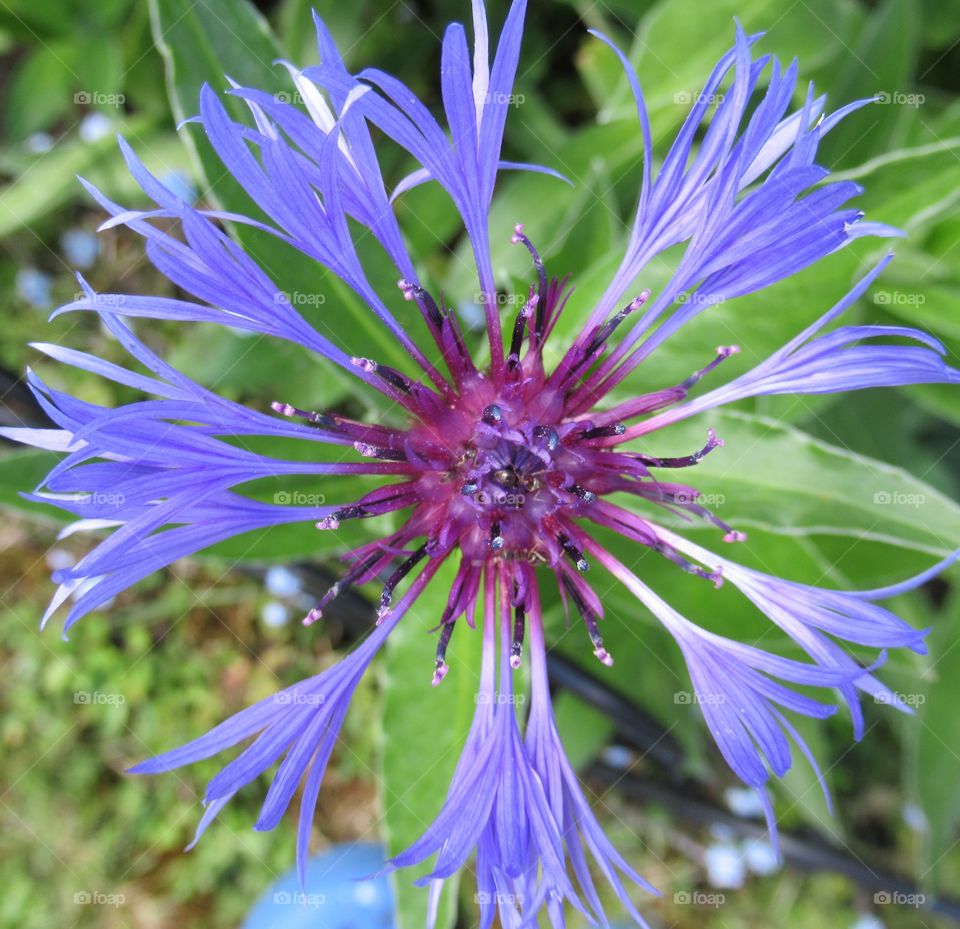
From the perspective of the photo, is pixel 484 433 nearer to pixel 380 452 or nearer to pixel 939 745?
pixel 380 452

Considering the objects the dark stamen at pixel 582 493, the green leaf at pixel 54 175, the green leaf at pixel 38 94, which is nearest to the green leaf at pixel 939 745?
the dark stamen at pixel 582 493

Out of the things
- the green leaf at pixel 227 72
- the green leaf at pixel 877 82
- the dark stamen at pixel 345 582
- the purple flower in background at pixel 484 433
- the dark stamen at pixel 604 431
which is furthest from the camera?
the green leaf at pixel 877 82

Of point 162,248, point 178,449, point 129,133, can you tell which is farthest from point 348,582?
point 129,133

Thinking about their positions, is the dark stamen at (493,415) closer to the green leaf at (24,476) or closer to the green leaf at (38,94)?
the green leaf at (24,476)

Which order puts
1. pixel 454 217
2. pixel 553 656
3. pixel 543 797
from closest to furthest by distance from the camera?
1. pixel 543 797
2. pixel 553 656
3. pixel 454 217

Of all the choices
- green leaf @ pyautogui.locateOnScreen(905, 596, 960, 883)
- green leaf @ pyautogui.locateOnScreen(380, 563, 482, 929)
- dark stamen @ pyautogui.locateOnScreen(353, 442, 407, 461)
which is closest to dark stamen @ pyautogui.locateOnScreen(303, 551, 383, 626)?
dark stamen @ pyautogui.locateOnScreen(353, 442, 407, 461)

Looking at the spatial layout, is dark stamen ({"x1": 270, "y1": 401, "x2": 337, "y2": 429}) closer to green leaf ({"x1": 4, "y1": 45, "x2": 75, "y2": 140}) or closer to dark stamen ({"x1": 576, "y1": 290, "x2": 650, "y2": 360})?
dark stamen ({"x1": 576, "y1": 290, "x2": 650, "y2": 360})

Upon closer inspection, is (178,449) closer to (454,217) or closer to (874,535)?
(874,535)
